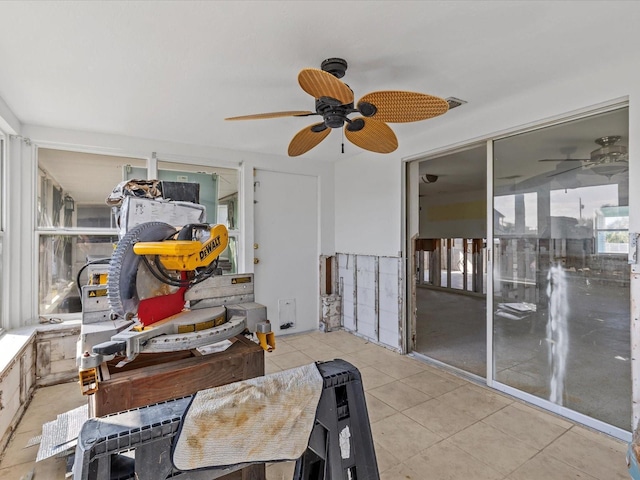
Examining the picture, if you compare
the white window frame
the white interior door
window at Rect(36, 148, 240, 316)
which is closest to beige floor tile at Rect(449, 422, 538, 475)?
the white interior door

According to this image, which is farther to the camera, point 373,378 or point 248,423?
point 373,378

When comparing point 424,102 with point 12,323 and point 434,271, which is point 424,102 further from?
point 434,271

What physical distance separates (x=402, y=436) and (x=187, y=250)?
76.2 inches

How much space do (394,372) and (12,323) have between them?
3.63m

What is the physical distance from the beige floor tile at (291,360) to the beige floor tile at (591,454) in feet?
7.00

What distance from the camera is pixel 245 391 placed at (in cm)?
81

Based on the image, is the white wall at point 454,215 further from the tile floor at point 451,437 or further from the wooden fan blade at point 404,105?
the wooden fan blade at point 404,105

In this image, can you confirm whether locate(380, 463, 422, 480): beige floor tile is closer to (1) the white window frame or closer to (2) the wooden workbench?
(2) the wooden workbench

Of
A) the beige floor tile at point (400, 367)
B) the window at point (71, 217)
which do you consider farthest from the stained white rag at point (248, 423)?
the window at point (71, 217)

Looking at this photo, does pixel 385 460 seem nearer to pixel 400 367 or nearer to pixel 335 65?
pixel 400 367

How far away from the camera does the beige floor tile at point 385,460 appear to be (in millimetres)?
1905

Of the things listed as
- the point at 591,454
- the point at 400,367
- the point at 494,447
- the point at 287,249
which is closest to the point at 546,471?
the point at 494,447

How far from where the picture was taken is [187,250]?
122cm

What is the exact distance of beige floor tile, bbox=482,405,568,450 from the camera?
7.05ft
